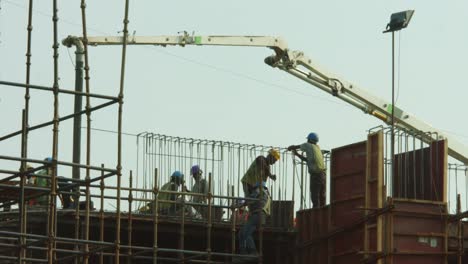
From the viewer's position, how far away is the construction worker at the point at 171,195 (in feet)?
119

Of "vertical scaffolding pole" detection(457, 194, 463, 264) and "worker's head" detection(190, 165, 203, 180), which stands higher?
"worker's head" detection(190, 165, 203, 180)

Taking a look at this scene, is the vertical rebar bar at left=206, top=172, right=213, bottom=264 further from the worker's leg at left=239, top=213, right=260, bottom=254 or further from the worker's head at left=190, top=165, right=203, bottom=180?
the worker's head at left=190, top=165, right=203, bottom=180

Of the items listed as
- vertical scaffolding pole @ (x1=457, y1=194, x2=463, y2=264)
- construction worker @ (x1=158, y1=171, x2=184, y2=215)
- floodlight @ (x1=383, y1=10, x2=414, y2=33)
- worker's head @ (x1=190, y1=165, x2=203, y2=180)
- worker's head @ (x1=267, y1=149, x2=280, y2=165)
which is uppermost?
floodlight @ (x1=383, y1=10, x2=414, y2=33)

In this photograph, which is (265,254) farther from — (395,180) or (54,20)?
(54,20)

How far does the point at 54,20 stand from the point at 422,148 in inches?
466

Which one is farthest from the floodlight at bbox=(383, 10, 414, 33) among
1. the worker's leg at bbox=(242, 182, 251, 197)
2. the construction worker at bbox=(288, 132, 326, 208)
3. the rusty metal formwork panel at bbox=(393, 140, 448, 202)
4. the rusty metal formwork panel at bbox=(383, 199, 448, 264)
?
the worker's leg at bbox=(242, 182, 251, 197)

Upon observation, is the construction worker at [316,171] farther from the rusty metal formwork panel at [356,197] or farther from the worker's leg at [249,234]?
the worker's leg at [249,234]

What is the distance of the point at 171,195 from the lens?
3647cm

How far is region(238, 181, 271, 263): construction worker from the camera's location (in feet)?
115

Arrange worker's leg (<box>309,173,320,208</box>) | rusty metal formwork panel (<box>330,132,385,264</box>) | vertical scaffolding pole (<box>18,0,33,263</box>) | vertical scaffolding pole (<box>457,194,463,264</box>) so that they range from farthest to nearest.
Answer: worker's leg (<box>309,173,320,208</box>)
vertical scaffolding pole (<box>457,194,463,264</box>)
rusty metal formwork panel (<box>330,132,385,264</box>)
vertical scaffolding pole (<box>18,0,33,263</box>)

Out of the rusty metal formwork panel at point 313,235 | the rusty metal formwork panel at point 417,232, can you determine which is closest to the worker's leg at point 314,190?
the rusty metal formwork panel at point 313,235

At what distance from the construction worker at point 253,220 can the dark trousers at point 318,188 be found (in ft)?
4.88

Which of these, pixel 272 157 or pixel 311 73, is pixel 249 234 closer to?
pixel 272 157

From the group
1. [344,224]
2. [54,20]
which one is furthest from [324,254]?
[54,20]
